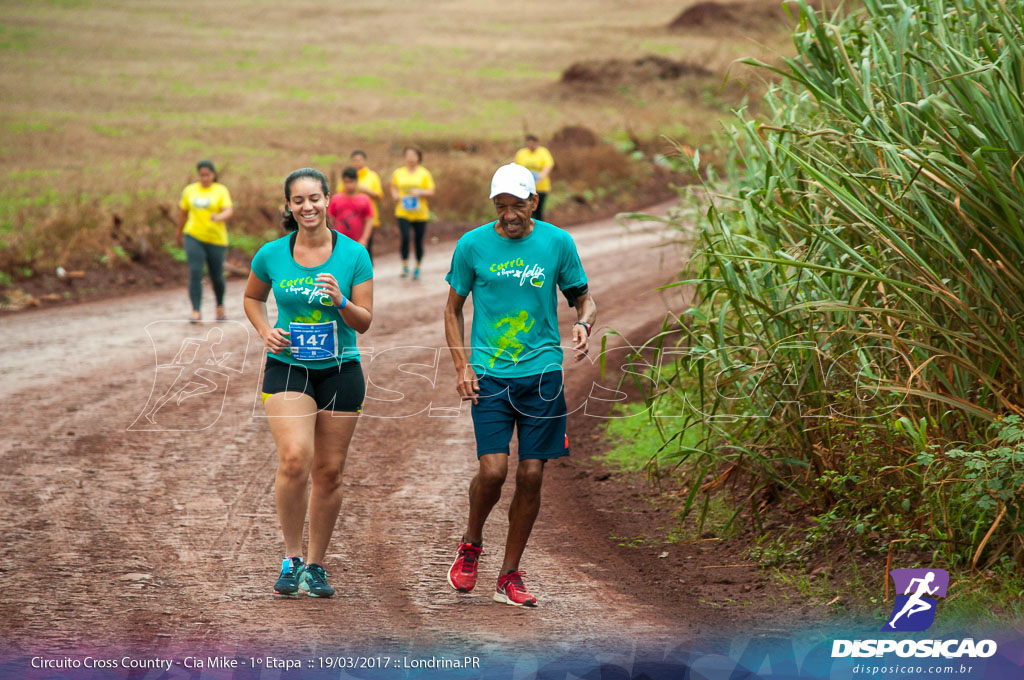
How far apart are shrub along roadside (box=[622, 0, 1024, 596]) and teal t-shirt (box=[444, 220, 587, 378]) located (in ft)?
3.08

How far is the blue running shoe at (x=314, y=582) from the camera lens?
5.15 meters

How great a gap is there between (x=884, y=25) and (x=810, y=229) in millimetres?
2053

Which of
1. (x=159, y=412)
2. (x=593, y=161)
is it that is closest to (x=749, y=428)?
(x=159, y=412)

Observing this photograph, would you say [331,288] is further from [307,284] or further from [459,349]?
[459,349]

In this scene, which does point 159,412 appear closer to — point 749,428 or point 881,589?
point 749,428

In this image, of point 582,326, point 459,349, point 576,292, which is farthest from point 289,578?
point 576,292

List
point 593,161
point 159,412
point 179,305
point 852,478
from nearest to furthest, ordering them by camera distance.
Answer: point 852,478 → point 159,412 → point 179,305 → point 593,161

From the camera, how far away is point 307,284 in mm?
5148

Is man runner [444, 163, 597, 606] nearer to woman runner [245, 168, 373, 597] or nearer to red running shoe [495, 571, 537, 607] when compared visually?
red running shoe [495, 571, 537, 607]

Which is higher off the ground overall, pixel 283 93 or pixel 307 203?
pixel 307 203

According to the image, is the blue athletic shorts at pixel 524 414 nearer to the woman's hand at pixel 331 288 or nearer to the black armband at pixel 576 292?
the black armband at pixel 576 292

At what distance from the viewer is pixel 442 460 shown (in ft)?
26.9

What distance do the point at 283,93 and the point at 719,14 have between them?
110 feet

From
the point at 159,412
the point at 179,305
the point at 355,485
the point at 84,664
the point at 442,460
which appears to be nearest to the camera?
the point at 84,664
